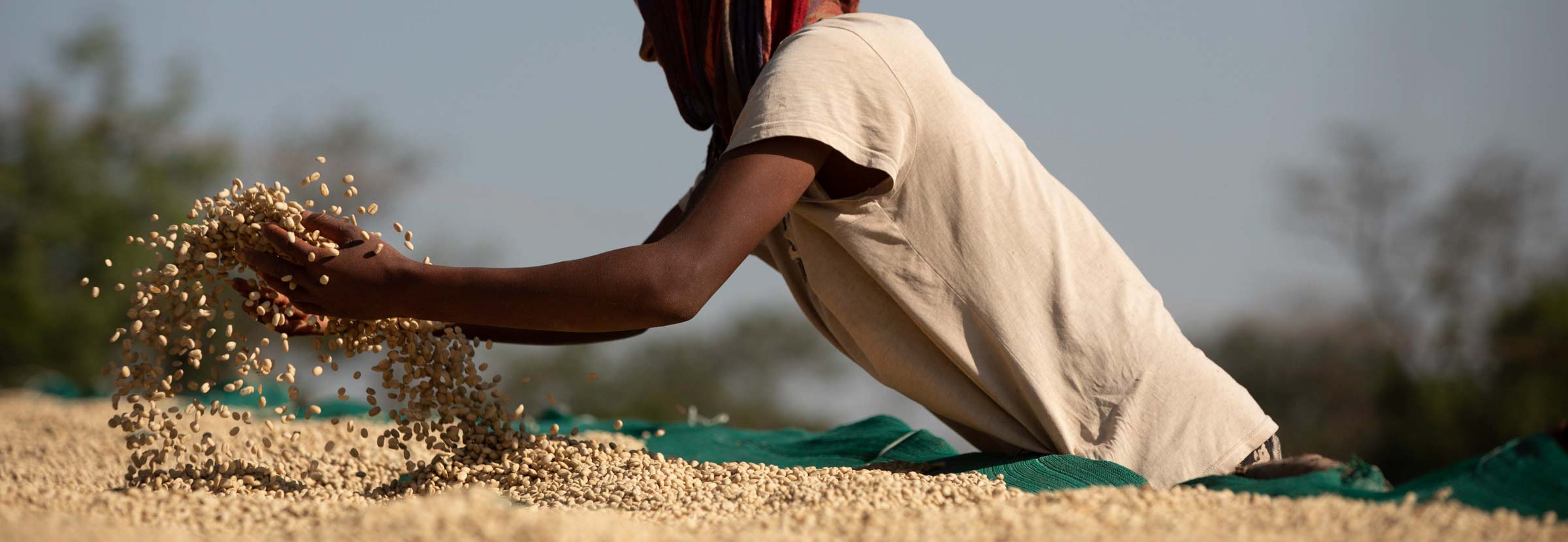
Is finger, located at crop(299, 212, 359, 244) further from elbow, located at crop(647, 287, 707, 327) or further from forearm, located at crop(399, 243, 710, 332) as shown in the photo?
elbow, located at crop(647, 287, 707, 327)

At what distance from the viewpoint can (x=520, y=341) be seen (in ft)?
8.35

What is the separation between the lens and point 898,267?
6.28ft

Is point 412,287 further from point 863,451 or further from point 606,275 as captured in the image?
point 863,451

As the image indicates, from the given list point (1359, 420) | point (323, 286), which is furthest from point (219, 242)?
Answer: point (1359, 420)

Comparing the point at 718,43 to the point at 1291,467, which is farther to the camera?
the point at 718,43

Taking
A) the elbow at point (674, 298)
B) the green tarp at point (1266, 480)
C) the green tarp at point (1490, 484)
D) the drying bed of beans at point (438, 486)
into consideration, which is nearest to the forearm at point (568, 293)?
the elbow at point (674, 298)

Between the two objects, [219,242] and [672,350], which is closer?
[219,242]

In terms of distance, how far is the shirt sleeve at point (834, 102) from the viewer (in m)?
1.72

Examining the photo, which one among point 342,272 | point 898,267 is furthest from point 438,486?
point 898,267

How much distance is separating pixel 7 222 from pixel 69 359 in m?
2.14

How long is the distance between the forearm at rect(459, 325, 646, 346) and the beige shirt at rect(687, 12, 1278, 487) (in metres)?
0.68

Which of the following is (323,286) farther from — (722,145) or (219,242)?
(722,145)

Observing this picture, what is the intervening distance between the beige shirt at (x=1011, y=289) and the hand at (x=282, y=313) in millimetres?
876

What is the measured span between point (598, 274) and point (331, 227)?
0.47 metres
